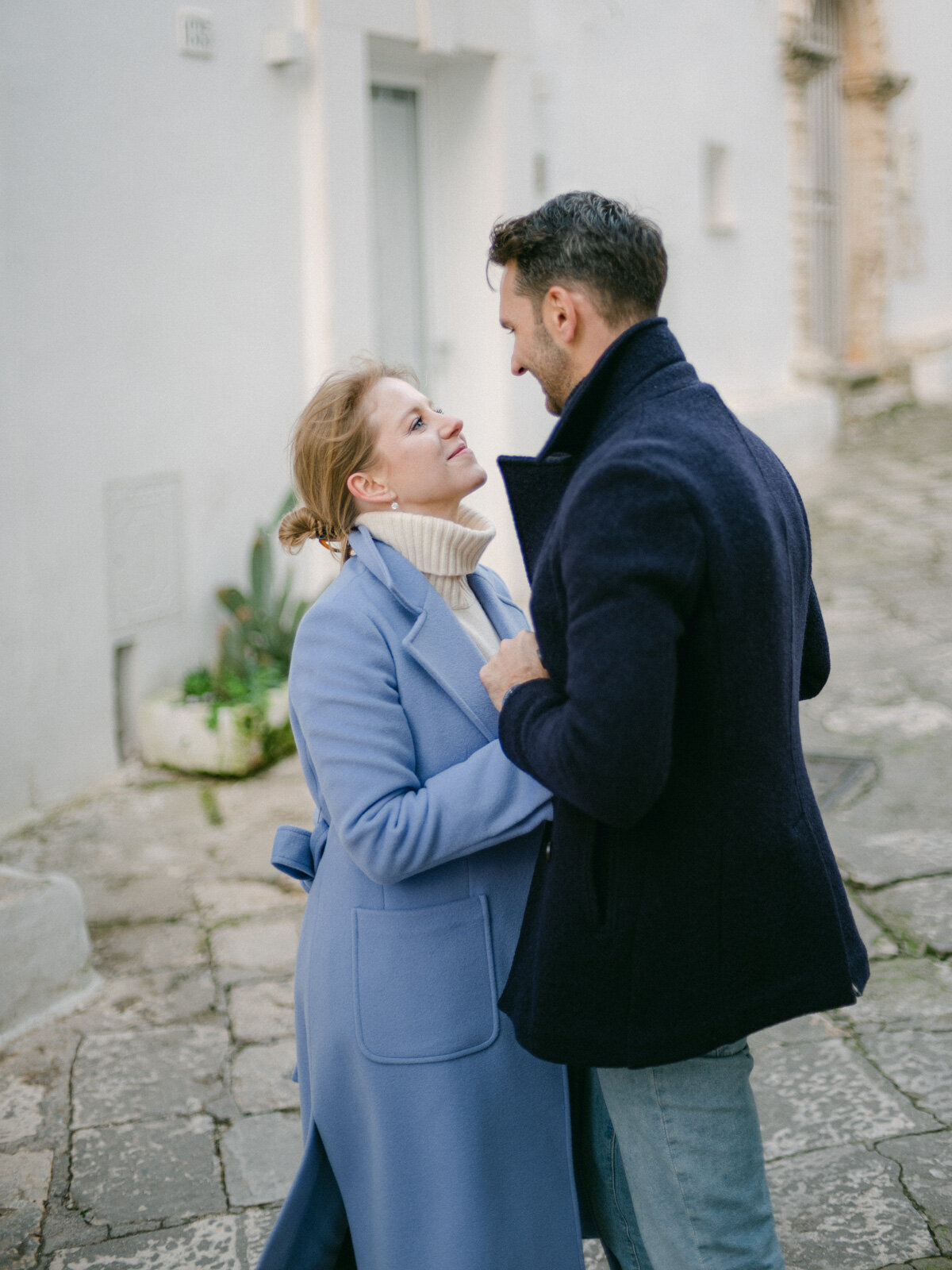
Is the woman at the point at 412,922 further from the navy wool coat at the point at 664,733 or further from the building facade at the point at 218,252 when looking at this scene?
the building facade at the point at 218,252

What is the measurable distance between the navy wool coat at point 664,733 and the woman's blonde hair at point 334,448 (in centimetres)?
36

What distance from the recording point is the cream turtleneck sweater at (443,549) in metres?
1.90

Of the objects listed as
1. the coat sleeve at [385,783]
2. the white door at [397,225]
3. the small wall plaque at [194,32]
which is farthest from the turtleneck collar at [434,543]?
the white door at [397,225]

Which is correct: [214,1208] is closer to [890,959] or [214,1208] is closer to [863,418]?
[890,959]

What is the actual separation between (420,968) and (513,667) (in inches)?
18.3

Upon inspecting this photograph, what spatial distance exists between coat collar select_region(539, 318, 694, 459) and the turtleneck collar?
344mm

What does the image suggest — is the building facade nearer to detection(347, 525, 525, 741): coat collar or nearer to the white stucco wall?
the white stucco wall

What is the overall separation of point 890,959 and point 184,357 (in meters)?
3.41

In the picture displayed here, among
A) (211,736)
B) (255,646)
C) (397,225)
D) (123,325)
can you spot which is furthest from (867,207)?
(211,736)

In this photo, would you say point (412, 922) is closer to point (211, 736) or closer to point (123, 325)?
point (211, 736)

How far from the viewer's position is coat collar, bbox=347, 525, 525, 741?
1822 millimetres

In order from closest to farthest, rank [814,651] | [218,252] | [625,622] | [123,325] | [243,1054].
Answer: [625,622] → [814,651] → [243,1054] → [123,325] → [218,252]

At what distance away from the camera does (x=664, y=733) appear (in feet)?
4.67

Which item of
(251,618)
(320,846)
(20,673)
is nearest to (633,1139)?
(320,846)
